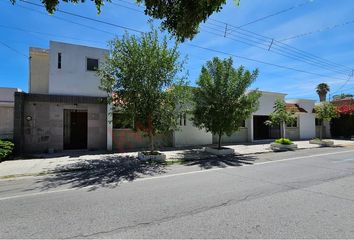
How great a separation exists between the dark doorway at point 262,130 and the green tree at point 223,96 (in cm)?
1036

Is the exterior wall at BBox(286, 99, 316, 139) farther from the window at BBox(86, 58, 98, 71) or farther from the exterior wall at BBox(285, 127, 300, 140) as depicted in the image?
the window at BBox(86, 58, 98, 71)

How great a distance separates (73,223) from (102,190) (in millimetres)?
2519

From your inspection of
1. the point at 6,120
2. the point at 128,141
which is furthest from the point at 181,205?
the point at 6,120

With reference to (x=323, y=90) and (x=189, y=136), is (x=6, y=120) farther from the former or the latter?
(x=323, y=90)

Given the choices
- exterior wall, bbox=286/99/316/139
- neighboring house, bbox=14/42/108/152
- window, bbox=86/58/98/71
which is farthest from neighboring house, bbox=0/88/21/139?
exterior wall, bbox=286/99/316/139

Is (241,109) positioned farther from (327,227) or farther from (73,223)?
(73,223)

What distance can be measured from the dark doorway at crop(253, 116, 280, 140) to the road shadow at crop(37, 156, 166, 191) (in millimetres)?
15562

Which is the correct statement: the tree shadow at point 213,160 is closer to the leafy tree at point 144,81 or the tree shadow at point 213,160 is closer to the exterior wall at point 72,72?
the leafy tree at point 144,81

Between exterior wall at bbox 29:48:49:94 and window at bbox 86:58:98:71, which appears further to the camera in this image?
exterior wall at bbox 29:48:49:94

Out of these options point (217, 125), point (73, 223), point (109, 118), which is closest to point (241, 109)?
point (217, 125)

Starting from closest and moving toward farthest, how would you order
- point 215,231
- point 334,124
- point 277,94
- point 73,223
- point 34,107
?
point 215,231 → point 73,223 → point 34,107 → point 277,94 → point 334,124

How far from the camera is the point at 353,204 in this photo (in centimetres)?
588

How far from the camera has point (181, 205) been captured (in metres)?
5.83

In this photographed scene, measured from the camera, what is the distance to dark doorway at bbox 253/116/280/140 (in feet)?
84.8
